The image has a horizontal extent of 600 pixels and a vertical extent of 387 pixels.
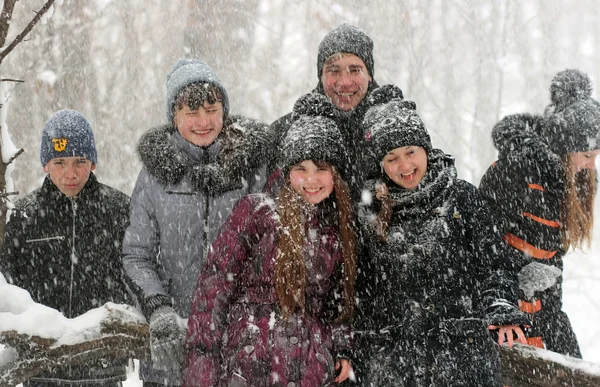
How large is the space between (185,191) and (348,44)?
4.31 ft

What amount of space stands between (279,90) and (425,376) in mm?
17075

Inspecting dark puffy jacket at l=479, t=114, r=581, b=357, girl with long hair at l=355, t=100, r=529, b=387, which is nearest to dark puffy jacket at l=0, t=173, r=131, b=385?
girl with long hair at l=355, t=100, r=529, b=387

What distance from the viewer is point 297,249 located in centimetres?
272

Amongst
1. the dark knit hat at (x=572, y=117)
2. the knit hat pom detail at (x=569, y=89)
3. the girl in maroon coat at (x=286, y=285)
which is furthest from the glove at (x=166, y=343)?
the knit hat pom detail at (x=569, y=89)

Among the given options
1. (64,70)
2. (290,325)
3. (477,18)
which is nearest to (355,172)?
(290,325)

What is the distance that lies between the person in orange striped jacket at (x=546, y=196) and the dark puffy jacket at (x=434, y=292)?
3.20 feet

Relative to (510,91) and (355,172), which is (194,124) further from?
(510,91)

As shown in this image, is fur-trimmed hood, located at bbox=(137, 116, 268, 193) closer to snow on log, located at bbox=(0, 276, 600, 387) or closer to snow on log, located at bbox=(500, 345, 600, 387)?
snow on log, located at bbox=(0, 276, 600, 387)

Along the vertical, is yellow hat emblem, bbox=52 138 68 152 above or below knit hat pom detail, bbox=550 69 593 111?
below

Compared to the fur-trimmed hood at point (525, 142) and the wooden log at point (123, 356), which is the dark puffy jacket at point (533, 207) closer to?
the fur-trimmed hood at point (525, 142)

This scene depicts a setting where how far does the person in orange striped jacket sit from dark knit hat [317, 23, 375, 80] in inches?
41.2

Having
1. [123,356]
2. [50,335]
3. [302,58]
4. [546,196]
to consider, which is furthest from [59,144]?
[302,58]

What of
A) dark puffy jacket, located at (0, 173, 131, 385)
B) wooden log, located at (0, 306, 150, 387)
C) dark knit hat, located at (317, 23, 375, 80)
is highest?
dark knit hat, located at (317, 23, 375, 80)

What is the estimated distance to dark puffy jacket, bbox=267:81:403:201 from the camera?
10.6 ft
